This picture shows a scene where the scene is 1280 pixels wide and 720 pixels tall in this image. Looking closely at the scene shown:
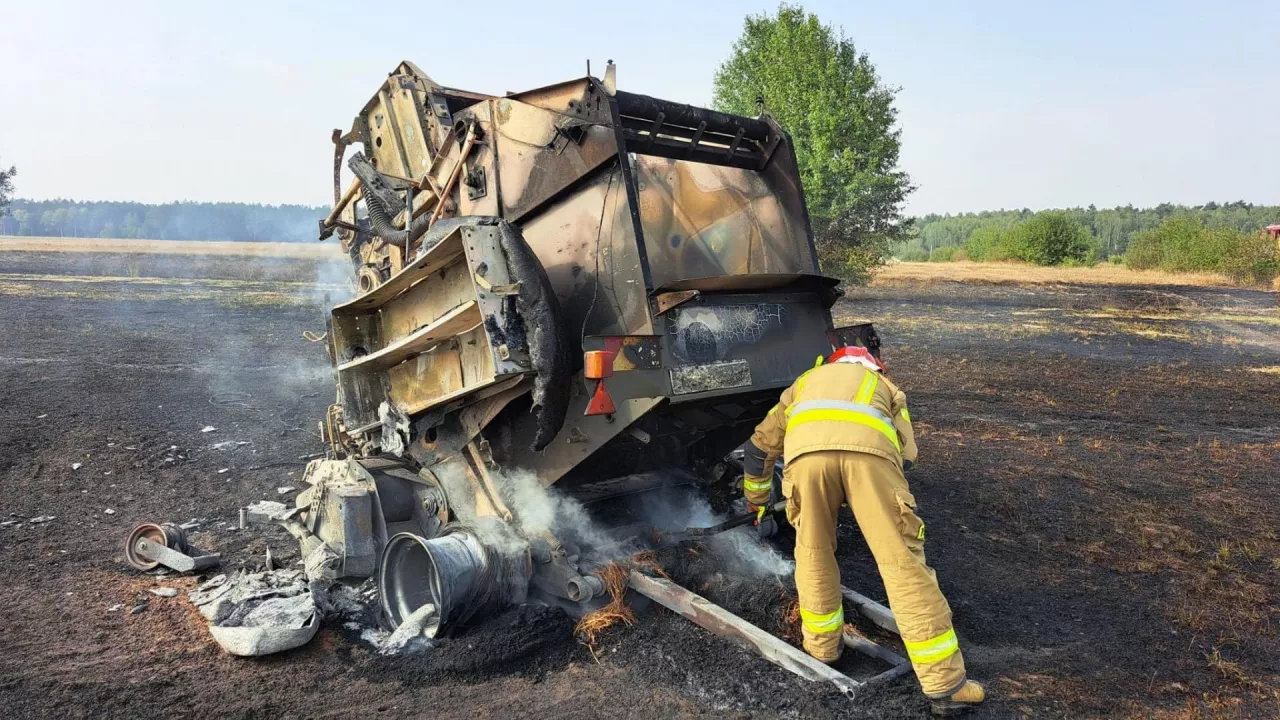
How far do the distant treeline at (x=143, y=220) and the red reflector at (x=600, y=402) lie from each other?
5053 cm

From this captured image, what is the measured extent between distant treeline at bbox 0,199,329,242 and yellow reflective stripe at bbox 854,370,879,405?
51.1 meters

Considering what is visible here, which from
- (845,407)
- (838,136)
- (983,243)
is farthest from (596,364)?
(983,243)

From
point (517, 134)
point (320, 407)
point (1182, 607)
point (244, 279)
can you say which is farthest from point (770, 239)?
point (244, 279)

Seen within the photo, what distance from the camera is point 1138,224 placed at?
120688mm

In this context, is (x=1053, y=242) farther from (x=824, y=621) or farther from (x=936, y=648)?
(x=936, y=648)

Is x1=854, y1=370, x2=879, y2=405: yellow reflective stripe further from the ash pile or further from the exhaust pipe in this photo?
the exhaust pipe

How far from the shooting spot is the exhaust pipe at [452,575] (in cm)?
388

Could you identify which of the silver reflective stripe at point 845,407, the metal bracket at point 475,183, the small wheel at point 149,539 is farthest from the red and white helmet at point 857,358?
the small wheel at point 149,539

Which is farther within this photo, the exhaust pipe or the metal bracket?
the metal bracket

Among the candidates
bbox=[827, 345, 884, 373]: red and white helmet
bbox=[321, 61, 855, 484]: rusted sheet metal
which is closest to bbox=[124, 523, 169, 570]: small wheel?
bbox=[321, 61, 855, 484]: rusted sheet metal

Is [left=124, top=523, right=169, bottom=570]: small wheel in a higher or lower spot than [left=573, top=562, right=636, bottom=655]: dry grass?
higher

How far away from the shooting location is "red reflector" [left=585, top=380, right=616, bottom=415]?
377cm

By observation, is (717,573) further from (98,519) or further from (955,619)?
(98,519)

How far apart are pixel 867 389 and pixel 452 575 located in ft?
6.67
